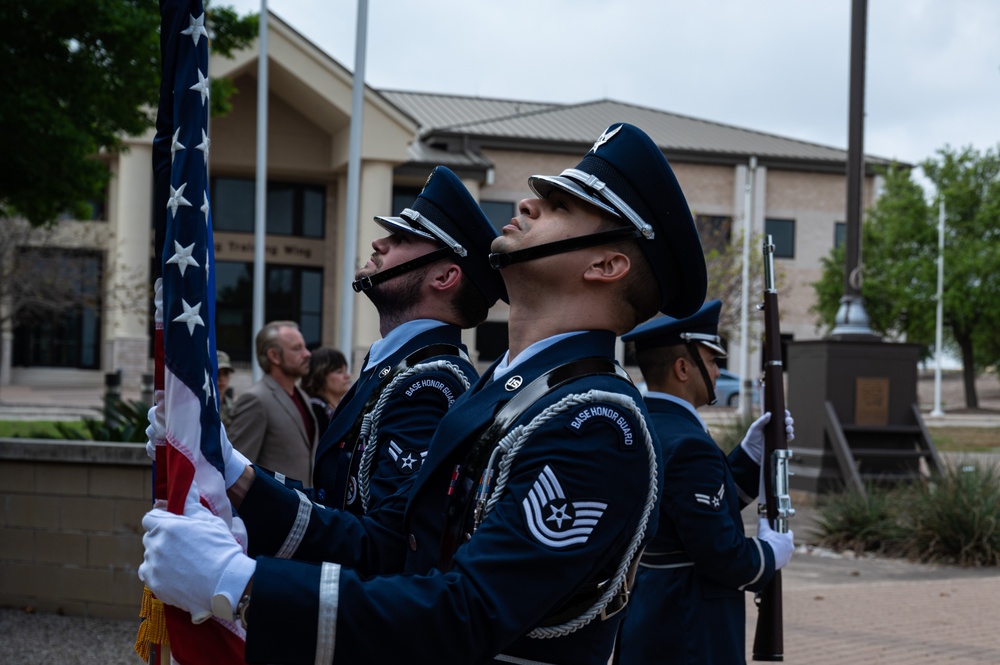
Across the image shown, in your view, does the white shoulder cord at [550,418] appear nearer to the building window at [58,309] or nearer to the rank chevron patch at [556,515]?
the rank chevron patch at [556,515]

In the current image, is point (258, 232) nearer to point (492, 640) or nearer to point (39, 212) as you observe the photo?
point (39, 212)

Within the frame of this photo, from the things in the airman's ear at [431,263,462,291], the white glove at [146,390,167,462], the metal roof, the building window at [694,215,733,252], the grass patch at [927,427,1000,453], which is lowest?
the grass patch at [927,427,1000,453]

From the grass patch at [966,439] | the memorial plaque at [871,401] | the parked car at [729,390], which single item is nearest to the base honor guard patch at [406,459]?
the memorial plaque at [871,401]

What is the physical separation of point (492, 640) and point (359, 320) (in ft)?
114

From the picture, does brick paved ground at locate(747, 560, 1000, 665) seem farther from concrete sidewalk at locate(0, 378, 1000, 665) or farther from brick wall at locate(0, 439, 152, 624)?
brick wall at locate(0, 439, 152, 624)

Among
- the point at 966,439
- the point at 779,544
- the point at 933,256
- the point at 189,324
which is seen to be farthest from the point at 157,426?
the point at 933,256

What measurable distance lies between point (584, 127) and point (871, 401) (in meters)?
31.3

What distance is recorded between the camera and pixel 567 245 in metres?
2.30

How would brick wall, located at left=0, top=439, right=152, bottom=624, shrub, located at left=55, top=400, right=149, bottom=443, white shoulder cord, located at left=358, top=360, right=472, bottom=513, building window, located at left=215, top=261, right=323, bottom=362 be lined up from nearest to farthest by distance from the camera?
white shoulder cord, located at left=358, top=360, right=472, bottom=513
brick wall, located at left=0, top=439, right=152, bottom=624
shrub, located at left=55, top=400, right=149, bottom=443
building window, located at left=215, top=261, right=323, bottom=362

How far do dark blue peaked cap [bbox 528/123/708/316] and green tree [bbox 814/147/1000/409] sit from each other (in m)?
46.8

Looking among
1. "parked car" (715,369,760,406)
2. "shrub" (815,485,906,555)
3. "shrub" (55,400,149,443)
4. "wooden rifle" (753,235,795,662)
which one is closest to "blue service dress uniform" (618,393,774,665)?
"wooden rifle" (753,235,795,662)

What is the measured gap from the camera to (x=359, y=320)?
3625 centimetres

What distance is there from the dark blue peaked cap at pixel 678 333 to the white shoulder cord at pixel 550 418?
228 centimetres

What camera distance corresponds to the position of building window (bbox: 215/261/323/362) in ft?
138
